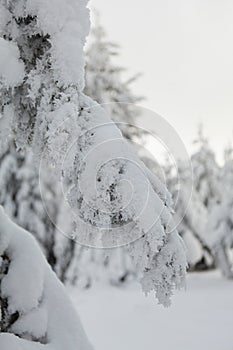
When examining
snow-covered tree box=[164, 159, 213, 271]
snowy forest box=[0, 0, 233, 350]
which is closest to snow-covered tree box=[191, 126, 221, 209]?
snow-covered tree box=[164, 159, 213, 271]

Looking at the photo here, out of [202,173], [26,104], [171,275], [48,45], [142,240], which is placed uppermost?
[202,173]

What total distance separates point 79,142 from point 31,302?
1066 mm

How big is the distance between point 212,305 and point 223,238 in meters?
4.95

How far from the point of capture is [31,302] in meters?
3.36

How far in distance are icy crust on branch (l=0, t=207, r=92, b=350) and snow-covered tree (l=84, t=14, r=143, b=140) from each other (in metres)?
16.0

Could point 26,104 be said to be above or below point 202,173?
below

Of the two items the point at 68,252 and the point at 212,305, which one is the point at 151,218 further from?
the point at 68,252

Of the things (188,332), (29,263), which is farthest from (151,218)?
(188,332)

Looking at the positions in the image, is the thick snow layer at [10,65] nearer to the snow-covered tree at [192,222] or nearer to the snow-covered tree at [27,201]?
the snow-covered tree at [27,201]

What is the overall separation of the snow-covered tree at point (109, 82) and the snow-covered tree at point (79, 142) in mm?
16254

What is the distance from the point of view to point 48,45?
3072 mm

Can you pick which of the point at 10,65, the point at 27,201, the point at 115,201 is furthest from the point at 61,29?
the point at 27,201

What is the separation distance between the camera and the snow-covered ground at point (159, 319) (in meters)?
9.25

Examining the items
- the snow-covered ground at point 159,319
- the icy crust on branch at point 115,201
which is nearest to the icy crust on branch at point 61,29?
the icy crust on branch at point 115,201
